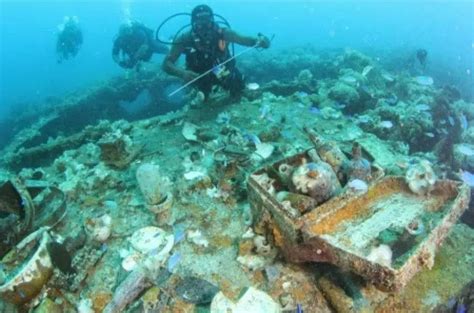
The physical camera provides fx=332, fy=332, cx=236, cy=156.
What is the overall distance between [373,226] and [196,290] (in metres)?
1.85

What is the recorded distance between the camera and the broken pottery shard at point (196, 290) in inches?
129

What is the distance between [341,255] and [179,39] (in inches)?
238

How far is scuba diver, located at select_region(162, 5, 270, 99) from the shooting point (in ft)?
22.5

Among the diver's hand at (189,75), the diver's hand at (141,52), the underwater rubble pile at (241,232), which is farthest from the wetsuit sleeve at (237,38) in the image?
the diver's hand at (141,52)

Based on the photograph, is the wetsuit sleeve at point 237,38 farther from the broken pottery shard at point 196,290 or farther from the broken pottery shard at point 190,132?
the broken pottery shard at point 196,290

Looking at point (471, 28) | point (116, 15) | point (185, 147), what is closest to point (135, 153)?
point (185, 147)

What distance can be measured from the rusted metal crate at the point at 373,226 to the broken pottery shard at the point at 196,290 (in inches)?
32.9

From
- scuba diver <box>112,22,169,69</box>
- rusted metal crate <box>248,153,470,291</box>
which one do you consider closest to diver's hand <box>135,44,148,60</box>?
scuba diver <box>112,22,169,69</box>

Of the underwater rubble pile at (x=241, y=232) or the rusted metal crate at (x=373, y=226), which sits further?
the underwater rubble pile at (x=241, y=232)

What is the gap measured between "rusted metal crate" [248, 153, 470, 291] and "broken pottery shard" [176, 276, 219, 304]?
84 centimetres

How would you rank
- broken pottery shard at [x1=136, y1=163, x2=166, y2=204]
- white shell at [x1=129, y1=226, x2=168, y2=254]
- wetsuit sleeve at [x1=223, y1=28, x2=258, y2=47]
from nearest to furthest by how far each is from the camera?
1. white shell at [x1=129, y1=226, x2=168, y2=254]
2. broken pottery shard at [x1=136, y1=163, x2=166, y2=204]
3. wetsuit sleeve at [x1=223, y1=28, x2=258, y2=47]

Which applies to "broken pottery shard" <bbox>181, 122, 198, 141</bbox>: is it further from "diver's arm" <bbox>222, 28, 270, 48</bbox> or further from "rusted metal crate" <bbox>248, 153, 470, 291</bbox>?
"rusted metal crate" <bbox>248, 153, 470, 291</bbox>

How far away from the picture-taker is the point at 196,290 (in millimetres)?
3383

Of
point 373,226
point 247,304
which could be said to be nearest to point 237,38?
point 373,226
